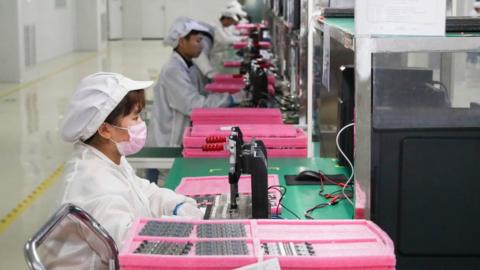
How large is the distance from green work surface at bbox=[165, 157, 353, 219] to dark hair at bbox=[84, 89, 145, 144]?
0.66 meters

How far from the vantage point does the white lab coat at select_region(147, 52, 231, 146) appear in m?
5.03

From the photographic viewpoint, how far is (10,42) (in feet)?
39.8

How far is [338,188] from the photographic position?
3.02 metres

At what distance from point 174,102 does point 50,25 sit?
10.8 m

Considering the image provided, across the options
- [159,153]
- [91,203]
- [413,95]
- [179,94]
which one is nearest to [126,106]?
[91,203]

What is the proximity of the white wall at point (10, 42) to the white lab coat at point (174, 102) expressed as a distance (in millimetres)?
7612

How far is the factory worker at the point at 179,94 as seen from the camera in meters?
5.04

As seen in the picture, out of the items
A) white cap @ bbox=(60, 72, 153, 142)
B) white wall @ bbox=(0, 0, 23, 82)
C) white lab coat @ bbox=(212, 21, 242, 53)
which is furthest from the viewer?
white wall @ bbox=(0, 0, 23, 82)

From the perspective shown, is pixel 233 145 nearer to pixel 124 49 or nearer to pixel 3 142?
pixel 3 142

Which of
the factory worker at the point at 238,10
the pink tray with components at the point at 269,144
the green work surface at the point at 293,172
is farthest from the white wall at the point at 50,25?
the green work surface at the point at 293,172

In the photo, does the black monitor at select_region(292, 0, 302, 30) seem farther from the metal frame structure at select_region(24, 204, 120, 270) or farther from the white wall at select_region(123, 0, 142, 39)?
the white wall at select_region(123, 0, 142, 39)

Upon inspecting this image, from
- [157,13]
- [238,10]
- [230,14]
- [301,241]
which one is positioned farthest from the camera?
[157,13]

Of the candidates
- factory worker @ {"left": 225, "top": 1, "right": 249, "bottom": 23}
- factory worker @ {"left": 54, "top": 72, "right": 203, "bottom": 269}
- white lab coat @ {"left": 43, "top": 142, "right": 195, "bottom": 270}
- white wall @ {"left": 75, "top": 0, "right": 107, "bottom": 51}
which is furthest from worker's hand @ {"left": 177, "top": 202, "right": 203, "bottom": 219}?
white wall @ {"left": 75, "top": 0, "right": 107, "bottom": 51}

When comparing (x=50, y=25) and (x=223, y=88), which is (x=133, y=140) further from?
(x=50, y=25)
